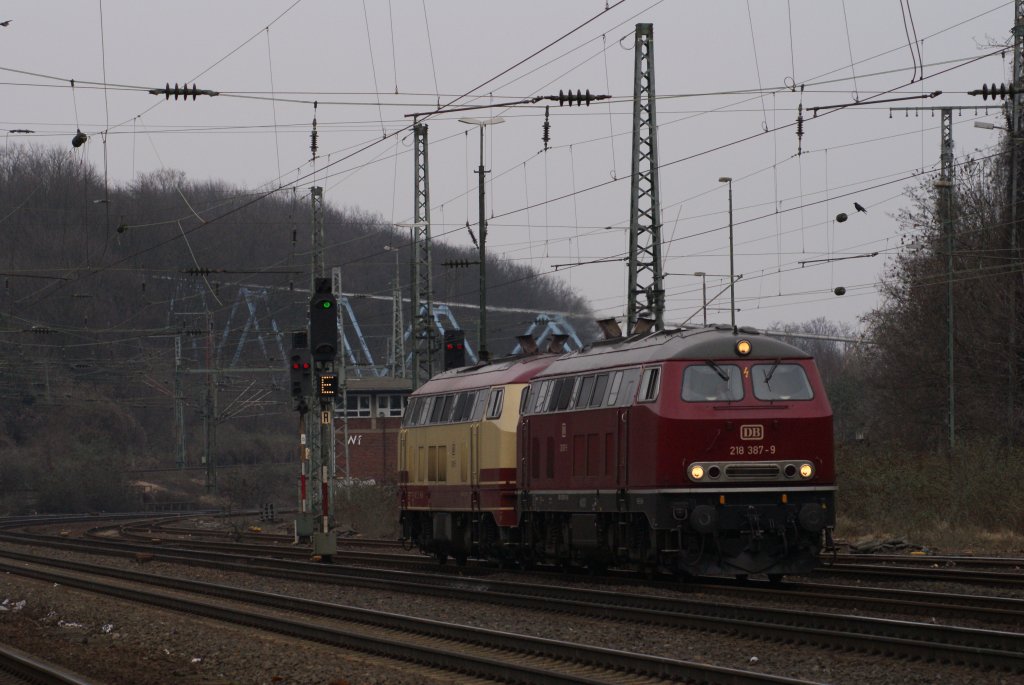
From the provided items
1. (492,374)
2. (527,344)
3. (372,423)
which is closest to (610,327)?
(492,374)

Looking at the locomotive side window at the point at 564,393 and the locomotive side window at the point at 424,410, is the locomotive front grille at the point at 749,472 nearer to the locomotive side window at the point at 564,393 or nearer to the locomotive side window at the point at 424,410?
the locomotive side window at the point at 564,393

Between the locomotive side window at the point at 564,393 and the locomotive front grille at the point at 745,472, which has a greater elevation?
the locomotive side window at the point at 564,393

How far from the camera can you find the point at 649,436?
20.5 metres

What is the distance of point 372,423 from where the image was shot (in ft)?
279

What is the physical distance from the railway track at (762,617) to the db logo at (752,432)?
2.12 meters

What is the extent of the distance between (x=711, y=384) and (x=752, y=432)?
3.02 feet

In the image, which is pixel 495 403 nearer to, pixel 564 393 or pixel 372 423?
pixel 564 393

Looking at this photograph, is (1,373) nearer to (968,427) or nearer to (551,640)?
(968,427)

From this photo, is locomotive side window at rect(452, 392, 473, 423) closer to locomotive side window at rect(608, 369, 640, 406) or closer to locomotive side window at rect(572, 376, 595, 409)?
locomotive side window at rect(572, 376, 595, 409)

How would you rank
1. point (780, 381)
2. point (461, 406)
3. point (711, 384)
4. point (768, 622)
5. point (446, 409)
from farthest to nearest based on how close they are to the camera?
point (446, 409) → point (461, 406) → point (780, 381) → point (711, 384) → point (768, 622)

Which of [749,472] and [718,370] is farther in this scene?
[718,370]

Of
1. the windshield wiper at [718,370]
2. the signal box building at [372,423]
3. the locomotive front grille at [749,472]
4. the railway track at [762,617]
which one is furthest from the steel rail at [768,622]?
the signal box building at [372,423]

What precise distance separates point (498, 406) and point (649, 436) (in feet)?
21.6

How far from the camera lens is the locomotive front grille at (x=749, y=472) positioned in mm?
20062
